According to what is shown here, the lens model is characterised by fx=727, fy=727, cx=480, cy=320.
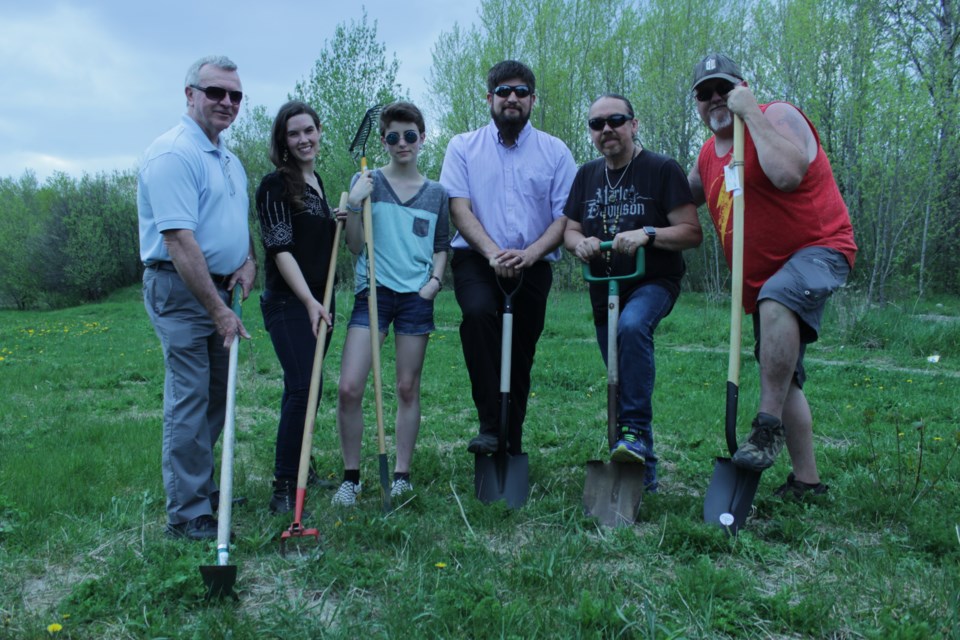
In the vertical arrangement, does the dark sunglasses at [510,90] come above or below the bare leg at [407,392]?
above

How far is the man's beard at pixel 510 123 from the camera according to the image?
13.7 feet

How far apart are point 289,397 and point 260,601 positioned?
52.9 inches

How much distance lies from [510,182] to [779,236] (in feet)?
4.96

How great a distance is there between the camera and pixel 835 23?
13.8 meters

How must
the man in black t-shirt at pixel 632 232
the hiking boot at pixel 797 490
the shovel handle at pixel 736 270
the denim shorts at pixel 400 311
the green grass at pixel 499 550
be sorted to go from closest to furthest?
the green grass at pixel 499 550, the shovel handle at pixel 736 270, the hiking boot at pixel 797 490, the man in black t-shirt at pixel 632 232, the denim shorts at pixel 400 311

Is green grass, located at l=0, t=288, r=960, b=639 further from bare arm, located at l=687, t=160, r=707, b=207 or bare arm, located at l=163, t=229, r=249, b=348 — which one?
bare arm, located at l=687, t=160, r=707, b=207

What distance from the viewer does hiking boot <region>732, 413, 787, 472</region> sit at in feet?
10.9

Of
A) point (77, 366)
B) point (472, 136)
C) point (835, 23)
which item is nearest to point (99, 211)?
point (77, 366)

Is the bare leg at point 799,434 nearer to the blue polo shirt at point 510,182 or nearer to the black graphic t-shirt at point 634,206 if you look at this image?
the black graphic t-shirt at point 634,206

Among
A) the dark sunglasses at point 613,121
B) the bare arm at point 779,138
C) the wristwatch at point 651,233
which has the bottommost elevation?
the wristwatch at point 651,233

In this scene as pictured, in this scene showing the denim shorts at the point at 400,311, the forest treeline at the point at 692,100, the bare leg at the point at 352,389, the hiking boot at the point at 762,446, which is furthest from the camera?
the forest treeline at the point at 692,100

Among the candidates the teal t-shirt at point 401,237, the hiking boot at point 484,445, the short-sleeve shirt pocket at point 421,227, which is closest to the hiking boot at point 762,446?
the hiking boot at point 484,445

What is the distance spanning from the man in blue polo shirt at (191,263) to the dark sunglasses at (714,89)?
7.78 ft

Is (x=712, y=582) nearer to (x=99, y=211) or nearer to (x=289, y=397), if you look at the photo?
(x=289, y=397)
